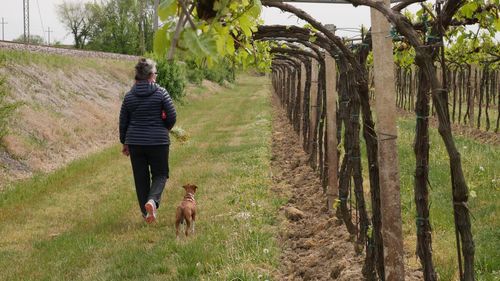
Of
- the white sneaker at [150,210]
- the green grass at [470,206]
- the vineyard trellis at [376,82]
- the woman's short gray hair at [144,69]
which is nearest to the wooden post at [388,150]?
the vineyard trellis at [376,82]

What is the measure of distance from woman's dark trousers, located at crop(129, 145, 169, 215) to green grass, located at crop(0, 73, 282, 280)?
44cm

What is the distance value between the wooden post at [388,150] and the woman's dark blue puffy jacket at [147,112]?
3.11 metres

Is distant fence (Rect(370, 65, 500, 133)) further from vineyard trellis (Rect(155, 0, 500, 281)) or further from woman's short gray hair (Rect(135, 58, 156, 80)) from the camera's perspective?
woman's short gray hair (Rect(135, 58, 156, 80))

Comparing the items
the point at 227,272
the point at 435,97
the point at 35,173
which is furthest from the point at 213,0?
the point at 35,173

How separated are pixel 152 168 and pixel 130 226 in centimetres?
82

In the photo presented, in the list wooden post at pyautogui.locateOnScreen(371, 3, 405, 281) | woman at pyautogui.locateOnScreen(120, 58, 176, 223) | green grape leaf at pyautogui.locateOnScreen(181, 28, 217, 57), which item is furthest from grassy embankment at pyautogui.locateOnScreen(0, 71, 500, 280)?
green grape leaf at pyautogui.locateOnScreen(181, 28, 217, 57)

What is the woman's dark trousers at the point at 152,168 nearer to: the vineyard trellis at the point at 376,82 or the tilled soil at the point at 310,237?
the tilled soil at the point at 310,237

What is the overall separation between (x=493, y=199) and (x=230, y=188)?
3762 mm

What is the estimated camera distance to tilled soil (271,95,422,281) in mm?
5082

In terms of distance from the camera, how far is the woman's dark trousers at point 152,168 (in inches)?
261

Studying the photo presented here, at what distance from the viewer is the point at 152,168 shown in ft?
22.1

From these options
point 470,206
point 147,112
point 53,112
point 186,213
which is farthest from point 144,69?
point 53,112

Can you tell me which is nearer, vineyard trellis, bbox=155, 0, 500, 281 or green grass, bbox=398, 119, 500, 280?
vineyard trellis, bbox=155, 0, 500, 281

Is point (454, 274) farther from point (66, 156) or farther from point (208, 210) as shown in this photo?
point (66, 156)
